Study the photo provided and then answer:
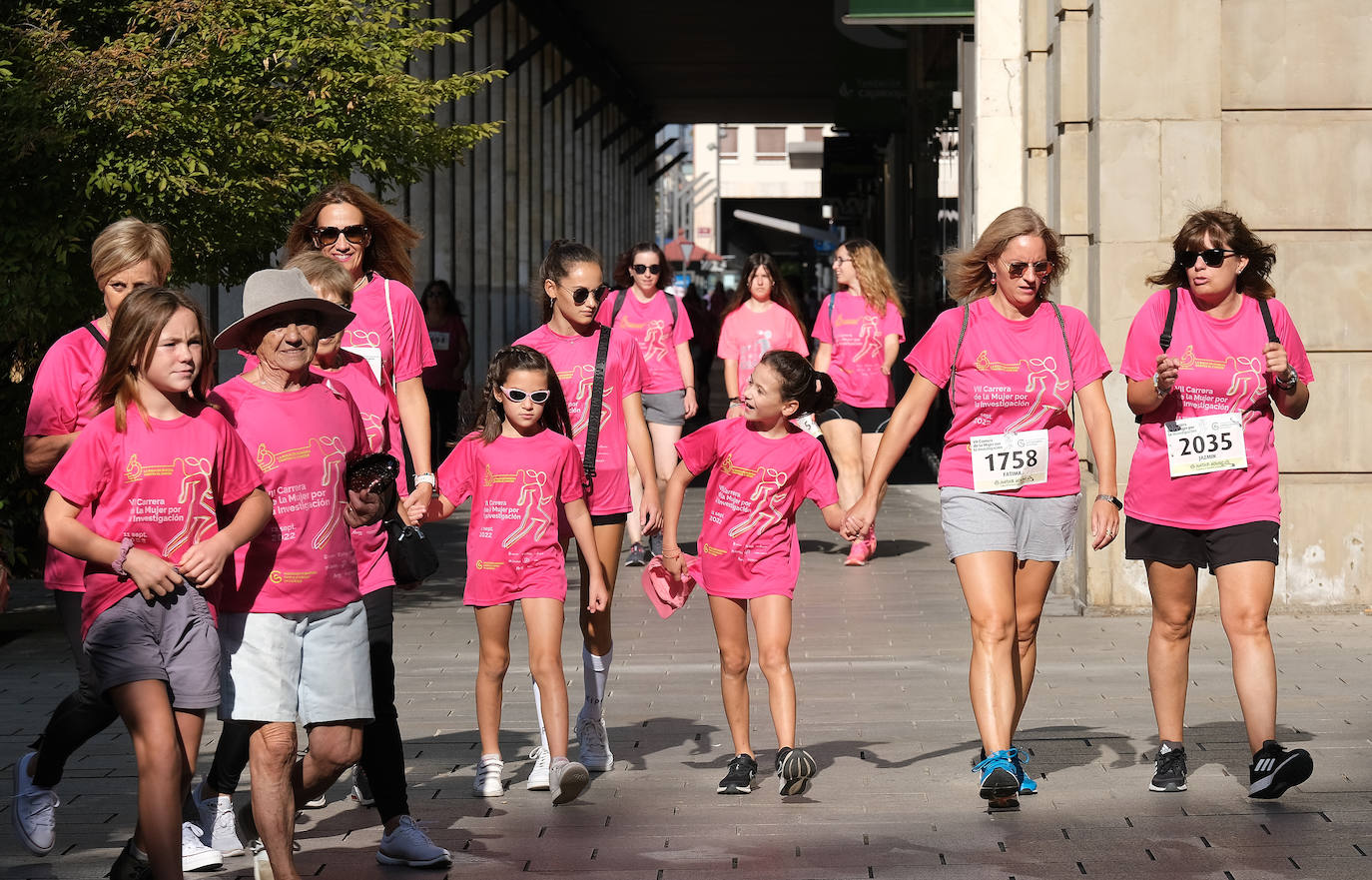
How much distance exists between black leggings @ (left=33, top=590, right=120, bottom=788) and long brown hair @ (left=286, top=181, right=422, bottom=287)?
1451 mm

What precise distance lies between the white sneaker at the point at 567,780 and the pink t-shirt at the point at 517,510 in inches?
22.1

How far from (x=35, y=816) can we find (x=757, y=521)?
7.69 ft

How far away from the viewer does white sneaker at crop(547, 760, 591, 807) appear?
5.81m

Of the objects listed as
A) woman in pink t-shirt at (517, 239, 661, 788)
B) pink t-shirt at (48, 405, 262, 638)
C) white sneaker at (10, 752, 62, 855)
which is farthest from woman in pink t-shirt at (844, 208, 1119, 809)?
white sneaker at (10, 752, 62, 855)

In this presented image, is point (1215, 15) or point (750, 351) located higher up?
point (1215, 15)

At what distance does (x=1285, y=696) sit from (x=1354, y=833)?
2.05 meters

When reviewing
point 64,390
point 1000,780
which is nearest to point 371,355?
point 64,390

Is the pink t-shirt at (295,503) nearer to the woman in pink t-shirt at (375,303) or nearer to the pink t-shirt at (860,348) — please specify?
the woman in pink t-shirt at (375,303)

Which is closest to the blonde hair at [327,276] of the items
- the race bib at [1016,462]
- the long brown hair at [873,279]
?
the race bib at [1016,462]

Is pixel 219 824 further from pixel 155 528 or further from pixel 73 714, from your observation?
pixel 155 528

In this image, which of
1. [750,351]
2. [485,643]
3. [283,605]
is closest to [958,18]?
[750,351]

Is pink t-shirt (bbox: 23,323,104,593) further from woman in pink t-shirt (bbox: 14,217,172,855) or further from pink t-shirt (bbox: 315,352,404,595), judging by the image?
pink t-shirt (bbox: 315,352,404,595)

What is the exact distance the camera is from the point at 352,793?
20.4ft

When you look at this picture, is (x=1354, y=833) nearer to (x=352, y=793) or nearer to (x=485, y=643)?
(x=485, y=643)
